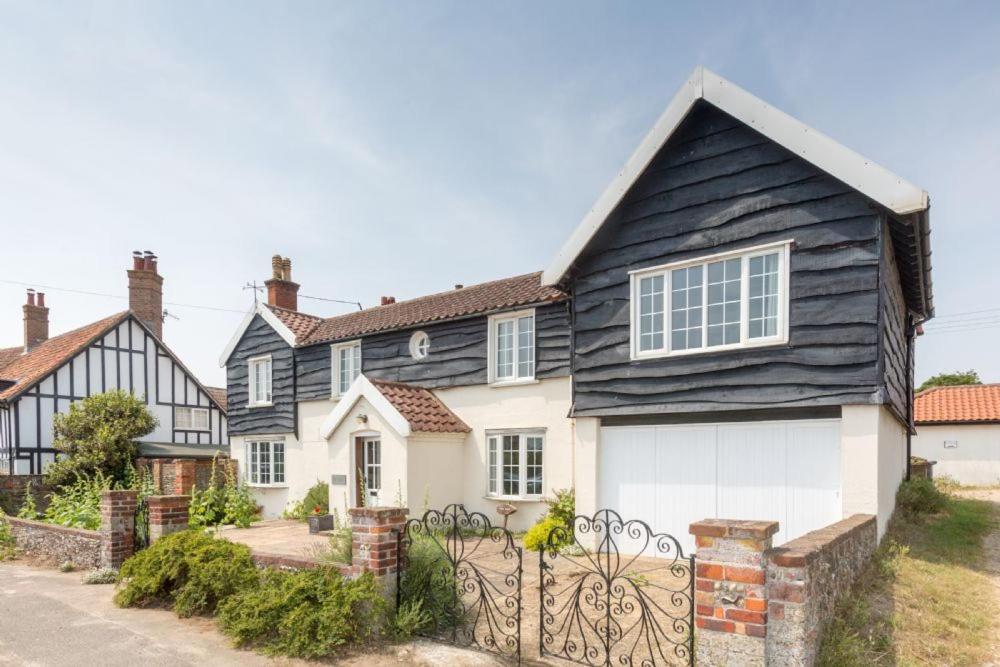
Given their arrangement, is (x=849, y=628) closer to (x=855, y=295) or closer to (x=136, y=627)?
(x=855, y=295)

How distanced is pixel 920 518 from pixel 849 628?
27.1 feet

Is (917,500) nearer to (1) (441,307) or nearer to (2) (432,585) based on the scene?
(2) (432,585)

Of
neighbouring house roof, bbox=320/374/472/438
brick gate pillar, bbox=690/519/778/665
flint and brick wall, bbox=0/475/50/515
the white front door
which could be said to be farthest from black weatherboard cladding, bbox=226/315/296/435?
brick gate pillar, bbox=690/519/778/665

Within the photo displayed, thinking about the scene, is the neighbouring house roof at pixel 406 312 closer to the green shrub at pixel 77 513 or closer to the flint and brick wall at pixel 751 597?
the green shrub at pixel 77 513

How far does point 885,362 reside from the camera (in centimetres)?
905

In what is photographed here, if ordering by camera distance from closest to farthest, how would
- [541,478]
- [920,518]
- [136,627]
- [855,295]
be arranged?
[136,627], [855,295], [920,518], [541,478]

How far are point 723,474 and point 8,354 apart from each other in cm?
3236

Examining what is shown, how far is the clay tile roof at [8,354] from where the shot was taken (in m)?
27.9

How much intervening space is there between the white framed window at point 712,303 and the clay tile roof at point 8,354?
28988mm

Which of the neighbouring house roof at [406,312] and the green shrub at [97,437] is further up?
the neighbouring house roof at [406,312]

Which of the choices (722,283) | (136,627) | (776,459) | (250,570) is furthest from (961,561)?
(136,627)

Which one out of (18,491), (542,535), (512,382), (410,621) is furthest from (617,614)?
(18,491)

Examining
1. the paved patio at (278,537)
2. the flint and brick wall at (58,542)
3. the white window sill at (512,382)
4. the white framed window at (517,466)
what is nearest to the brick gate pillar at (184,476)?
the paved patio at (278,537)

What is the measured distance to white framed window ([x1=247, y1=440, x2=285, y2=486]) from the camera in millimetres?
19375
